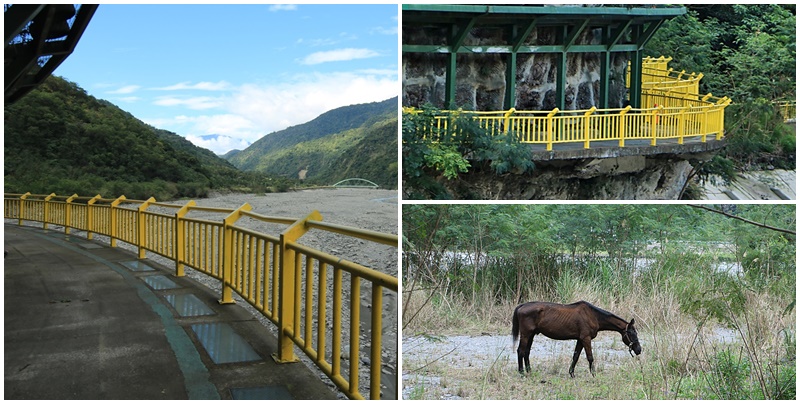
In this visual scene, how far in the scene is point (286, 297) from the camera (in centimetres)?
267

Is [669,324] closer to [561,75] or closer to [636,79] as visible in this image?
[561,75]

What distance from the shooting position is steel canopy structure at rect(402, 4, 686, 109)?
183 inches

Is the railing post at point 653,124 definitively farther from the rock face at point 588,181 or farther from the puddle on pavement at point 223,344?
the puddle on pavement at point 223,344

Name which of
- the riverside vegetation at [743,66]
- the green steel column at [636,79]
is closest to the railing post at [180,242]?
the riverside vegetation at [743,66]

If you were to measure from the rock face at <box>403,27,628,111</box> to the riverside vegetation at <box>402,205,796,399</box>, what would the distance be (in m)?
2.19

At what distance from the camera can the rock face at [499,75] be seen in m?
4.79

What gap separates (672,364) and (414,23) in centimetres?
287

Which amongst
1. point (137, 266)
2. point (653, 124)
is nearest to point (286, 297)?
point (137, 266)

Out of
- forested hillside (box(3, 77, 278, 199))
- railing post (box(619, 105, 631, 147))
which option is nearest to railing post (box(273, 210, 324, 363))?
railing post (box(619, 105, 631, 147))

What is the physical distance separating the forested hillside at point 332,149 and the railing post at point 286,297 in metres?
27.8

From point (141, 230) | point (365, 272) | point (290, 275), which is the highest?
point (365, 272)

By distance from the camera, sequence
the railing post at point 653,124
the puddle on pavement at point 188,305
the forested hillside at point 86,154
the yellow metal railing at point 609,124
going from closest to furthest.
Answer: the puddle on pavement at point 188,305 < the yellow metal railing at point 609,124 < the railing post at point 653,124 < the forested hillside at point 86,154

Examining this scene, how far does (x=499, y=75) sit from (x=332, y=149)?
36.4 m

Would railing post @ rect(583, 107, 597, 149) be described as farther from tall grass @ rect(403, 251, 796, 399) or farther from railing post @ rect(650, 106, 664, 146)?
tall grass @ rect(403, 251, 796, 399)
